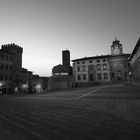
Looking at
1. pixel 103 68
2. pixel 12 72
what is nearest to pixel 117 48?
pixel 103 68

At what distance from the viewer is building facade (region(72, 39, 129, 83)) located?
45.1m

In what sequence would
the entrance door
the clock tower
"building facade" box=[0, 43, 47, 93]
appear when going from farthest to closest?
the clock tower < the entrance door < "building facade" box=[0, 43, 47, 93]

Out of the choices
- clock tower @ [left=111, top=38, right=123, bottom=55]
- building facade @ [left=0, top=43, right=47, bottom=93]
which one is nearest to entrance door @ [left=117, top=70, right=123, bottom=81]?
clock tower @ [left=111, top=38, right=123, bottom=55]

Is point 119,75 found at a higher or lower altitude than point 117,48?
lower

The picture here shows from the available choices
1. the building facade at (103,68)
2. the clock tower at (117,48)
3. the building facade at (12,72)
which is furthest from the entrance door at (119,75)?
the building facade at (12,72)

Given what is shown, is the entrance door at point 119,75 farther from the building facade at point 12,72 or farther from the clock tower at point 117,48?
the building facade at point 12,72

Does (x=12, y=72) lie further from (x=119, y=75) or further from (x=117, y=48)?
(x=117, y=48)

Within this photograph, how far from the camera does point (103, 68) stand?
157 feet

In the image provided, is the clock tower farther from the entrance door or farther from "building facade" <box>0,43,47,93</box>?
"building facade" <box>0,43,47,93</box>

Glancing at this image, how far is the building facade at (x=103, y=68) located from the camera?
Result: 45.1 metres

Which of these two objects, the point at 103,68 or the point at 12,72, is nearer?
the point at 12,72

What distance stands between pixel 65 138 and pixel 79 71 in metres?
48.1

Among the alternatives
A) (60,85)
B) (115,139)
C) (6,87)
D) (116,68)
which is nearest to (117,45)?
A: (116,68)

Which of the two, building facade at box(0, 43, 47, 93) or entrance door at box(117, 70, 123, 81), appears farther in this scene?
entrance door at box(117, 70, 123, 81)
